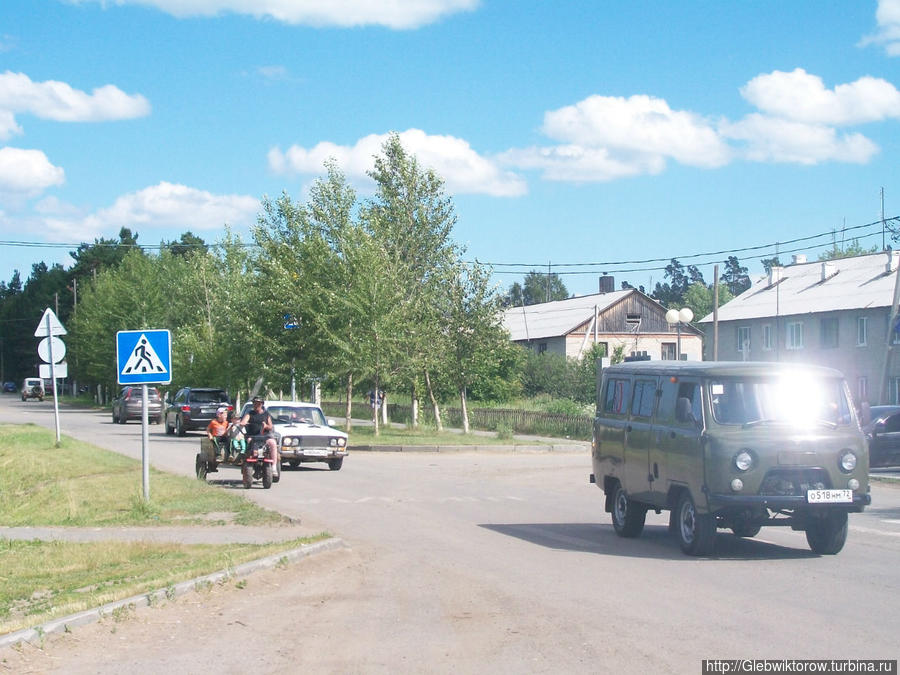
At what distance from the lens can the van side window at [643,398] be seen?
13.4 m

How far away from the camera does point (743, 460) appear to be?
1148cm

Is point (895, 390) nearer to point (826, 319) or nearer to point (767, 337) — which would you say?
point (826, 319)

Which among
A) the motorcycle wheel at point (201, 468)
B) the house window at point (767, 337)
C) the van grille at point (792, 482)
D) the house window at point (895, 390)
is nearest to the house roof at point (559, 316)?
the house window at point (767, 337)

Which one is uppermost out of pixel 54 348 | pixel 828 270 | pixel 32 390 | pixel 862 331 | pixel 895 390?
pixel 828 270

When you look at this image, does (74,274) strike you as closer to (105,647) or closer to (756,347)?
(756,347)

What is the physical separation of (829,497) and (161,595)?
6.84 m

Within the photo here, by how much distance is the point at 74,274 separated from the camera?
390 feet

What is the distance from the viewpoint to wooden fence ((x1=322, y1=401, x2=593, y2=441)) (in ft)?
130

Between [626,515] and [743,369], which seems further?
[626,515]

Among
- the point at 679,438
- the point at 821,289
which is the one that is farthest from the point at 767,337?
the point at 679,438

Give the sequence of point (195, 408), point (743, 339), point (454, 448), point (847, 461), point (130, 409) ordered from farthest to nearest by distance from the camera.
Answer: point (743, 339), point (130, 409), point (195, 408), point (454, 448), point (847, 461)

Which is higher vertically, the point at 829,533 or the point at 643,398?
the point at 643,398

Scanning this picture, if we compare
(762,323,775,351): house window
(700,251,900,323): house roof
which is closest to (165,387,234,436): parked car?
(700,251,900,323): house roof

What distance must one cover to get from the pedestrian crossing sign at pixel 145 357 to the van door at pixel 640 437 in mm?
6570
